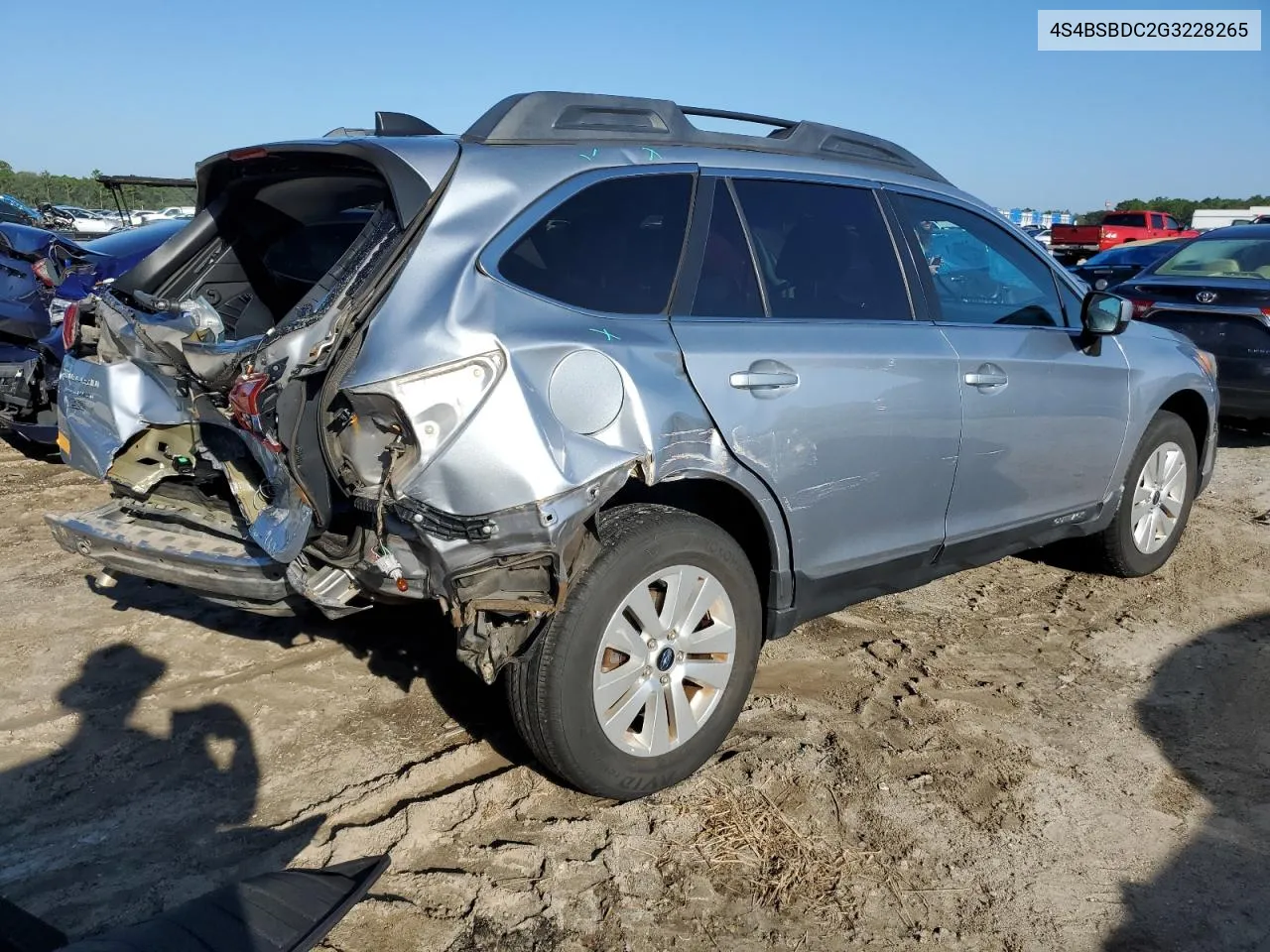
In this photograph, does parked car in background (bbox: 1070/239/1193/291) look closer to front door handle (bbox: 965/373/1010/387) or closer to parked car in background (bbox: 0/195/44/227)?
front door handle (bbox: 965/373/1010/387)

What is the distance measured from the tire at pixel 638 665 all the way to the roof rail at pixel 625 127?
116 centimetres

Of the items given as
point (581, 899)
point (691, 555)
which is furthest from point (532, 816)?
point (691, 555)

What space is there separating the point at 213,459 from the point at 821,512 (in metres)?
2.06

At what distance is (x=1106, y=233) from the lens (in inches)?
1045

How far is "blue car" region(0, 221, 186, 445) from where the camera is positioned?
6.17m

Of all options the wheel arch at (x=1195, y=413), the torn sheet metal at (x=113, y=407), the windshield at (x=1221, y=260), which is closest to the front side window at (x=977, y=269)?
the wheel arch at (x=1195, y=413)

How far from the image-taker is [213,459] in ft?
11.1

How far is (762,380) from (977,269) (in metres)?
1.59

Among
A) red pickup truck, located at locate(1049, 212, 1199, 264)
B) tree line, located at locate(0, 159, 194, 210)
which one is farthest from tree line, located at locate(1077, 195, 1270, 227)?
tree line, located at locate(0, 159, 194, 210)

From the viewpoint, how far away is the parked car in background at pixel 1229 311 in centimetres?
734

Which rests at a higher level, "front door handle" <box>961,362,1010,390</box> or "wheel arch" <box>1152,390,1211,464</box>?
"front door handle" <box>961,362,1010,390</box>

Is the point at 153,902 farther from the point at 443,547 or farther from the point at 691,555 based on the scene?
the point at 691,555

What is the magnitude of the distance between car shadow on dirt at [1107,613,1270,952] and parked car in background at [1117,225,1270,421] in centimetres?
348

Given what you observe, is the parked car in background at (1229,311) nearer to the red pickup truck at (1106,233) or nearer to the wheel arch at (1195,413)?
the wheel arch at (1195,413)
